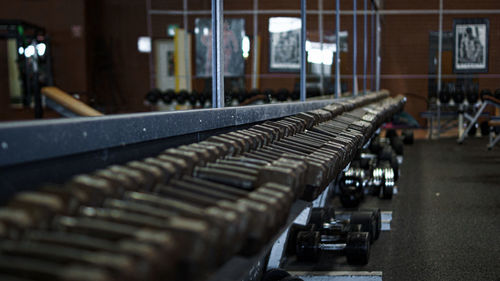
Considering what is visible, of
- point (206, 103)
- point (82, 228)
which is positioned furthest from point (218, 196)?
point (206, 103)

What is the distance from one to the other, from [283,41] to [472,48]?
513 centimetres

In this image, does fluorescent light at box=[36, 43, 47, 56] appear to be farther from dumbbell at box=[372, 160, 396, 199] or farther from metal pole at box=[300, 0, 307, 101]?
dumbbell at box=[372, 160, 396, 199]

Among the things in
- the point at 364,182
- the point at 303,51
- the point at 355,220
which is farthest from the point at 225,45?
the point at 364,182

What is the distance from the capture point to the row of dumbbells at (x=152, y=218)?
70 cm

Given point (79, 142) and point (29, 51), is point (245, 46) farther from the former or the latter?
point (79, 142)

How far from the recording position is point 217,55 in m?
2.36

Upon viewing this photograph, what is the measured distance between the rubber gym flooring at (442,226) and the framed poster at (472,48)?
5.01ft

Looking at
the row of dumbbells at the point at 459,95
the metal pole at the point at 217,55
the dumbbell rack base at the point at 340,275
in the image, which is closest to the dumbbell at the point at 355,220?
the dumbbell rack base at the point at 340,275

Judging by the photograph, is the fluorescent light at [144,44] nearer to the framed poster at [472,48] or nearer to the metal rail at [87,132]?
the metal rail at [87,132]

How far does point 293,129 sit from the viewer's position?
2326 millimetres

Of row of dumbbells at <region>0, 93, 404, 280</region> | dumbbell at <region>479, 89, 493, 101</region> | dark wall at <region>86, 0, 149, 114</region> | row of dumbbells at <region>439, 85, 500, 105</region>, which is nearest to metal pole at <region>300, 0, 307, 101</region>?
dark wall at <region>86, 0, 149, 114</region>

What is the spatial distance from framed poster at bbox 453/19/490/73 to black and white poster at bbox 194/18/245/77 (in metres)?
6.09

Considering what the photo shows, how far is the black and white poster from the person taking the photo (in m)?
2.46

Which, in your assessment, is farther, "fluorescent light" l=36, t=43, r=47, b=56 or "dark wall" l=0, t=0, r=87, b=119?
→ "fluorescent light" l=36, t=43, r=47, b=56
